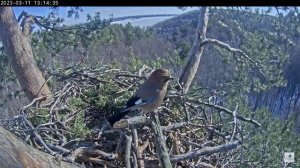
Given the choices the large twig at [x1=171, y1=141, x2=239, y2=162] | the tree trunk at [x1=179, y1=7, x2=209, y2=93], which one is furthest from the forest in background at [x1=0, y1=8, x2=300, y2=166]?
the large twig at [x1=171, y1=141, x2=239, y2=162]

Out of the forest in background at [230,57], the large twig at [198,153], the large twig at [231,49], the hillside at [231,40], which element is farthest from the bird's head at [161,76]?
the hillside at [231,40]

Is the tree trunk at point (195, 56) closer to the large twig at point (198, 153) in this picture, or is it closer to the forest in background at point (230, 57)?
the forest in background at point (230, 57)

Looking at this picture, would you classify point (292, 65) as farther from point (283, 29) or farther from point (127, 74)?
point (127, 74)

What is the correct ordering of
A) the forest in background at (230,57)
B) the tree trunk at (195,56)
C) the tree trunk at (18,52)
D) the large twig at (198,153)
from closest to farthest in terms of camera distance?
the large twig at (198,153) → the tree trunk at (18,52) → the tree trunk at (195,56) → the forest in background at (230,57)

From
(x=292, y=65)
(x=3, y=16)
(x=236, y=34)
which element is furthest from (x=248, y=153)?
(x=292, y=65)

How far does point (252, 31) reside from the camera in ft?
29.6

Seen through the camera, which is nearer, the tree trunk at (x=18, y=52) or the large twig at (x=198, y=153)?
the large twig at (x=198, y=153)

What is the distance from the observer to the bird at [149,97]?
3562 mm

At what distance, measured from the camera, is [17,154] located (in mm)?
2064

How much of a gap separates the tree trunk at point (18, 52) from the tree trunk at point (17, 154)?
3.10 metres

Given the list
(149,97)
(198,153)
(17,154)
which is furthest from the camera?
(149,97)

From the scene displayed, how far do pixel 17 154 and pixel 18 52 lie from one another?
3.36 meters

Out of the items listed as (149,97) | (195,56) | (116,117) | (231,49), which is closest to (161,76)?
(149,97)

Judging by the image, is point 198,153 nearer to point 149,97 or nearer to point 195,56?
point 149,97
